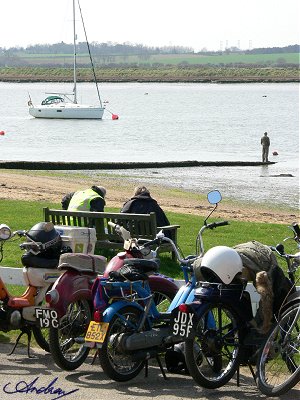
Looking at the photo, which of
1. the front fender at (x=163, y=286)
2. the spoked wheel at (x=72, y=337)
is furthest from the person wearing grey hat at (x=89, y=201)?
the spoked wheel at (x=72, y=337)

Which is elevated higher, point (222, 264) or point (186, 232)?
point (222, 264)

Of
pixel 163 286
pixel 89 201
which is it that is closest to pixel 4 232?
pixel 163 286

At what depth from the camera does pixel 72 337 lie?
9.13m

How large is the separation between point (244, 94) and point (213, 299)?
154753 mm

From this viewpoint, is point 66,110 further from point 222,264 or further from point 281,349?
point 281,349

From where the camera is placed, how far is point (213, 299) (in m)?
8.43

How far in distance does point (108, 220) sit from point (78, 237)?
347 centimetres

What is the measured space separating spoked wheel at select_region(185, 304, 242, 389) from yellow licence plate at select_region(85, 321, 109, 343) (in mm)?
696

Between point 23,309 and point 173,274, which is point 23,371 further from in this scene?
point 173,274

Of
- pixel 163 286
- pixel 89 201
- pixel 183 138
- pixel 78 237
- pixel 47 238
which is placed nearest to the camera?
pixel 163 286

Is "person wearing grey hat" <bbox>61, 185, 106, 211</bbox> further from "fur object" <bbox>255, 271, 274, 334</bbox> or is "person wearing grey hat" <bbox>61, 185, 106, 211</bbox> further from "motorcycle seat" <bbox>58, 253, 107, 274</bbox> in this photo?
"fur object" <bbox>255, 271, 274, 334</bbox>

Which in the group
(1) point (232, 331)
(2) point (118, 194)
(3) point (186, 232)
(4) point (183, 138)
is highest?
(1) point (232, 331)

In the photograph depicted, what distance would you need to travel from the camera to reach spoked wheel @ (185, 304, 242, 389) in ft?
27.7

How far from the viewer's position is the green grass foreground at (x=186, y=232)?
1419cm
